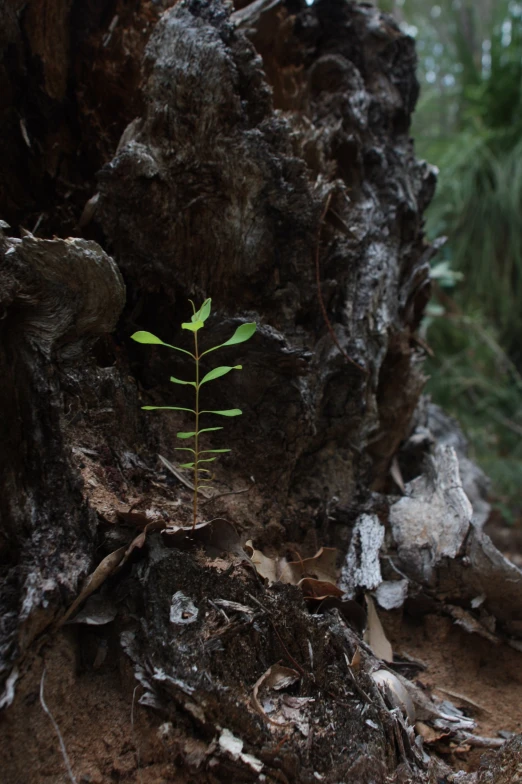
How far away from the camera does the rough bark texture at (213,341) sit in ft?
2.50

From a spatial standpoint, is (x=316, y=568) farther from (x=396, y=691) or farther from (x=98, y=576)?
(x=98, y=576)

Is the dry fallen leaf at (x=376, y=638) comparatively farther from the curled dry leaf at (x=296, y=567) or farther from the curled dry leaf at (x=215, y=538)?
the curled dry leaf at (x=215, y=538)

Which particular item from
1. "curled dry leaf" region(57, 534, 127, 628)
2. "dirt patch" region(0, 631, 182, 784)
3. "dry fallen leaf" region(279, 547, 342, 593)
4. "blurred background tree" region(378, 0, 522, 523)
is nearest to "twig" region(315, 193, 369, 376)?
"dry fallen leaf" region(279, 547, 342, 593)

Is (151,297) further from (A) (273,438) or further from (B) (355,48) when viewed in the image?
(B) (355,48)

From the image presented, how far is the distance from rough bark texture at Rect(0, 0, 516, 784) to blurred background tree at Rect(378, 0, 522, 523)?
6.93ft

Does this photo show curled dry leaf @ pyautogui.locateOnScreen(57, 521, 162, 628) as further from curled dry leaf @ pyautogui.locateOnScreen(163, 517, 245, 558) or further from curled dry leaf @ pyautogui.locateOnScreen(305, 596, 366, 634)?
curled dry leaf @ pyautogui.locateOnScreen(305, 596, 366, 634)

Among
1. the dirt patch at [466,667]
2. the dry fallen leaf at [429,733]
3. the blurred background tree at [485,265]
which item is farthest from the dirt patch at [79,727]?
the blurred background tree at [485,265]

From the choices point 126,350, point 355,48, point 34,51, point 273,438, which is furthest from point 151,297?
point 355,48

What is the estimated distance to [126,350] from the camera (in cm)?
115

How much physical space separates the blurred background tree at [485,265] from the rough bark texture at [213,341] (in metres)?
2.11

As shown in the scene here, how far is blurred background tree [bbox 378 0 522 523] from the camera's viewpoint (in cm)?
365

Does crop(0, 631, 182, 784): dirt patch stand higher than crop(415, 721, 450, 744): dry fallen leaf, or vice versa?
crop(0, 631, 182, 784): dirt patch

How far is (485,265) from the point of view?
377cm

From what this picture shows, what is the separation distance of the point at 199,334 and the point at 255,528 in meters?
0.42
